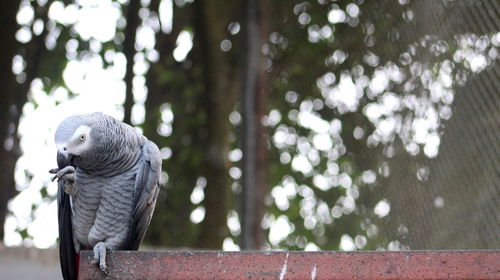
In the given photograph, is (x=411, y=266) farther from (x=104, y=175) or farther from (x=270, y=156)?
(x=270, y=156)

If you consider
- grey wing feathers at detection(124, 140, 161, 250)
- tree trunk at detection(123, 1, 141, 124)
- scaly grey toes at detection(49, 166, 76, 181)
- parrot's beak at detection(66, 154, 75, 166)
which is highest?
tree trunk at detection(123, 1, 141, 124)

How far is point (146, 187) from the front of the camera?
1960 millimetres

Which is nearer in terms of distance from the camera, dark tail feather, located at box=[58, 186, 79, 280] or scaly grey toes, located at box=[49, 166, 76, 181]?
scaly grey toes, located at box=[49, 166, 76, 181]

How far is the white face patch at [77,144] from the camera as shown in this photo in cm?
179

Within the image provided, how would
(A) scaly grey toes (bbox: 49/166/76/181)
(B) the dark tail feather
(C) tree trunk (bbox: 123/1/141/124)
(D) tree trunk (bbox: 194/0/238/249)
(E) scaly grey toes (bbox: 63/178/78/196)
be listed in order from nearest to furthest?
(A) scaly grey toes (bbox: 49/166/76/181) → (E) scaly grey toes (bbox: 63/178/78/196) → (B) the dark tail feather → (C) tree trunk (bbox: 123/1/141/124) → (D) tree trunk (bbox: 194/0/238/249)

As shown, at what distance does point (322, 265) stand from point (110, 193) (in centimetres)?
70

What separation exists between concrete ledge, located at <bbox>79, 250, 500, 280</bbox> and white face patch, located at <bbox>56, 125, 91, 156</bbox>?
39 cm

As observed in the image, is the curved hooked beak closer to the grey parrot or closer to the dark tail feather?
the grey parrot

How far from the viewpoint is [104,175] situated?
1.98 m

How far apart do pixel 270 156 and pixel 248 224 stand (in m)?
1.10

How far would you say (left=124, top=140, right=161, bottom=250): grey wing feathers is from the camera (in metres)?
1.96

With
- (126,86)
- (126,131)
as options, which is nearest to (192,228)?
(126,86)

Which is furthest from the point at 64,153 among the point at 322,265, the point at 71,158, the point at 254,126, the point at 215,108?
the point at 215,108

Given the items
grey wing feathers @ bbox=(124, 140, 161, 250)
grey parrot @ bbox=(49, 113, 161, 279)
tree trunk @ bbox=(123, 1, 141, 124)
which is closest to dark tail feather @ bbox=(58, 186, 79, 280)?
grey parrot @ bbox=(49, 113, 161, 279)
